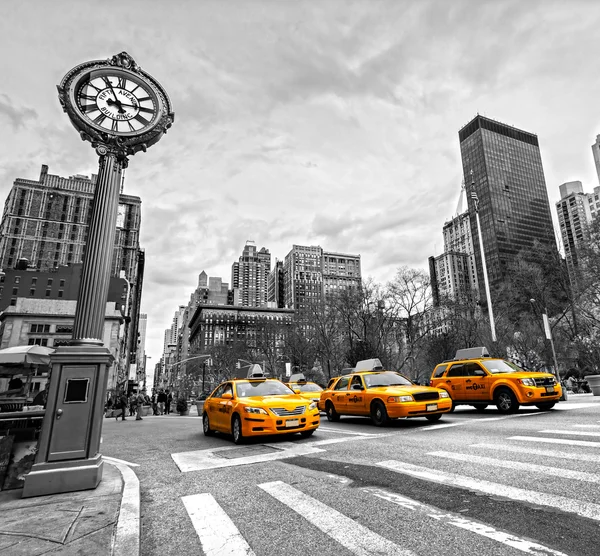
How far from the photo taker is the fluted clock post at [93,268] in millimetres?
5234

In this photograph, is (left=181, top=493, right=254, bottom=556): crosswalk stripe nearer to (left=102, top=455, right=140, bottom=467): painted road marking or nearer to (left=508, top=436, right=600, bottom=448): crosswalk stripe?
(left=102, top=455, right=140, bottom=467): painted road marking

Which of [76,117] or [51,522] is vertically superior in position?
[76,117]

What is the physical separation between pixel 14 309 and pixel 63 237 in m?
63.5

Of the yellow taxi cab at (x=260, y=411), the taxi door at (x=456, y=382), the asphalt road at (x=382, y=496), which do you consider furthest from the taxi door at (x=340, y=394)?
the asphalt road at (x=382, y=496)

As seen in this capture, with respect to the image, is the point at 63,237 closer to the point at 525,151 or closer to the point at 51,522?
the point at 525,151

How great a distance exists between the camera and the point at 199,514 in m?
4.21

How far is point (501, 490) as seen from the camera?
449 cm

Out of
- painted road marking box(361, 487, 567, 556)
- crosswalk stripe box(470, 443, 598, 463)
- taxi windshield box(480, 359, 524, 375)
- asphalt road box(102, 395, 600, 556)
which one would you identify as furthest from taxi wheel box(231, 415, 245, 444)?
taxi windshield box(480, 359, 524, 375)

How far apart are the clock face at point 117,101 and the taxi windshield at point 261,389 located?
6.40 m

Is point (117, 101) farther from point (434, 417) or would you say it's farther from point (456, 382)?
point (456, 382)

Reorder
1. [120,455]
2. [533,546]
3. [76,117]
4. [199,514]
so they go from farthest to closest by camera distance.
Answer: [120,455] < [76,117] < [199,514] < [533,546]

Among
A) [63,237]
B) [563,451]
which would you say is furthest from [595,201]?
[63,237]

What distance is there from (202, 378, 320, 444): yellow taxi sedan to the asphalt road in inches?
21.2

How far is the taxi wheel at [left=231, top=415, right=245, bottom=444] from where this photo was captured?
908cm
